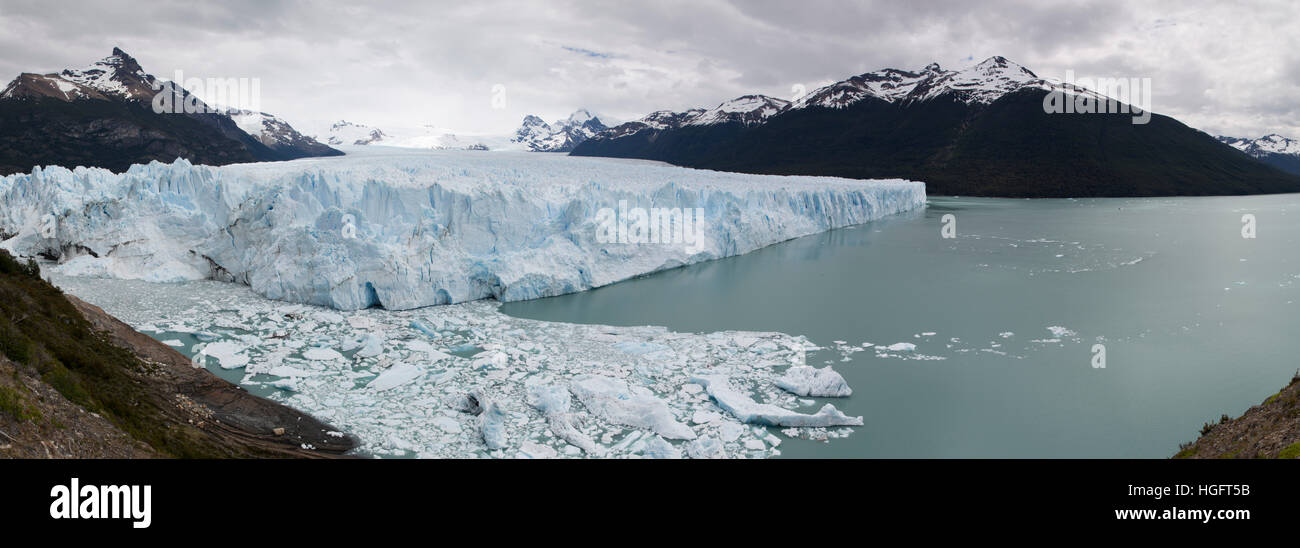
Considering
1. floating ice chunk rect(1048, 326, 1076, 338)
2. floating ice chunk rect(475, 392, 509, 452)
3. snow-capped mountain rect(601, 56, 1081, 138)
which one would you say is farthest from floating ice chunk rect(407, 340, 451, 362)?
snow-capped mountain rect(601, 56, 1081, 138)

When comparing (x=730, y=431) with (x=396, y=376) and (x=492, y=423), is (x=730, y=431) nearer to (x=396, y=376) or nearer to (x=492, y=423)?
(x=492, y=423)

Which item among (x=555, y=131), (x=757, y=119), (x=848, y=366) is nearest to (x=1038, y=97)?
(x=757, y=119)

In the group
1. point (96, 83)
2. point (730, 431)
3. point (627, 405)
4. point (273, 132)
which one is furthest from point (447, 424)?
point (273, 132)

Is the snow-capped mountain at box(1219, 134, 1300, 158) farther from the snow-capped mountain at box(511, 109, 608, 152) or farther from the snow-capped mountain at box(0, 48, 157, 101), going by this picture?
the snow-capped mountain at box(0, 48, 157, 101)

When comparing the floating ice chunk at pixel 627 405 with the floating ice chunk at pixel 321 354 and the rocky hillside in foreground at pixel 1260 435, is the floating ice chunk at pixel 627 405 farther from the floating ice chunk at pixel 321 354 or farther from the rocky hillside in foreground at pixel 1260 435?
the rocky hillside in foreground at pixel 1260 435

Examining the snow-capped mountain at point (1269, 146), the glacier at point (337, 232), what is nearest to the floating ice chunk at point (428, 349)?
the glacier at point (337, 232)

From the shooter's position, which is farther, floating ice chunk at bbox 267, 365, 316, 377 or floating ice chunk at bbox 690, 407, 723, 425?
floating ice chunk at bbox 267, 365, 316, 377
